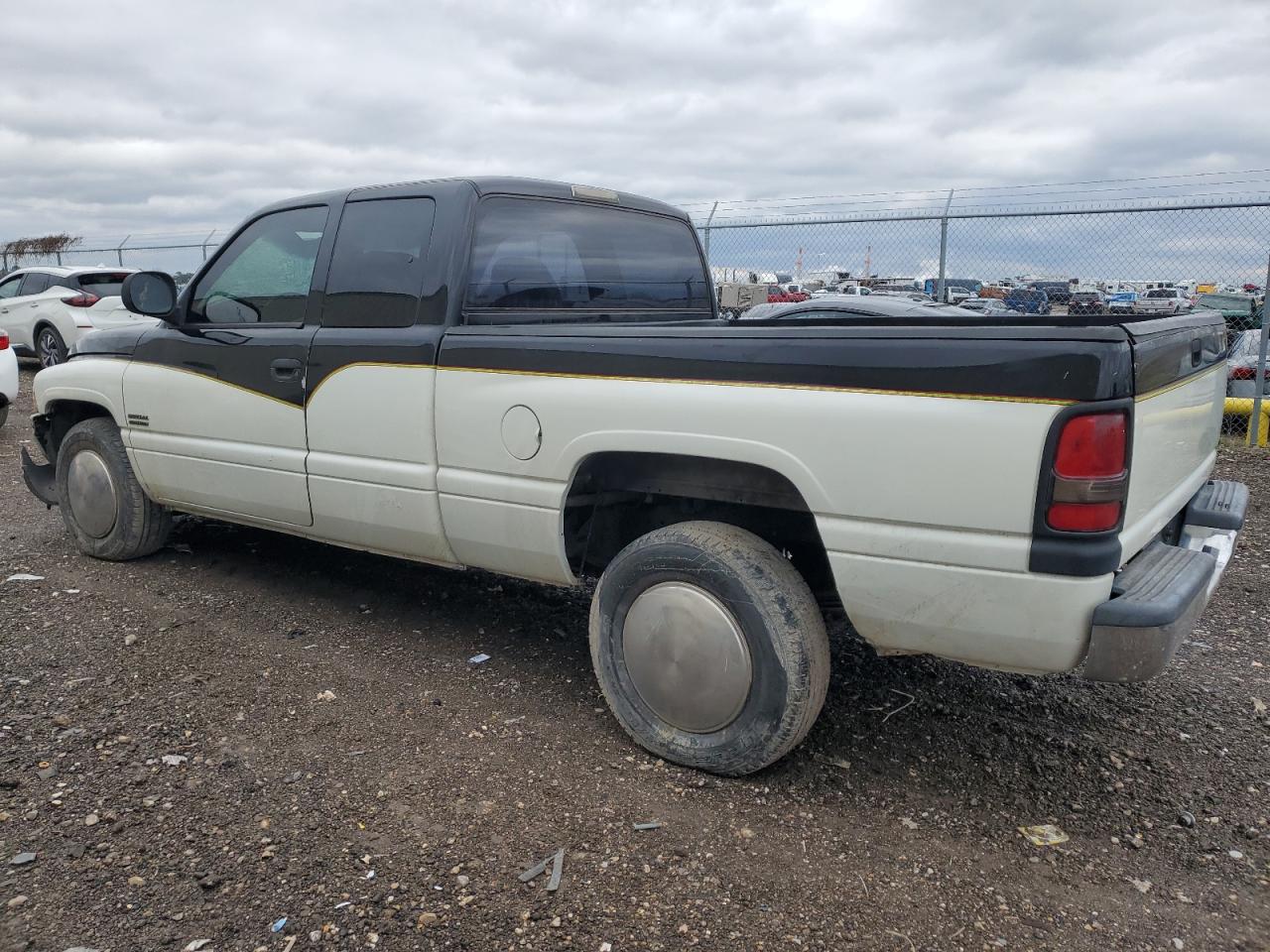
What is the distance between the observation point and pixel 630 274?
4.53 m

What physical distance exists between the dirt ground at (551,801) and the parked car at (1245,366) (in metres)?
5.97

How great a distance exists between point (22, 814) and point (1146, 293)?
10.8 metres

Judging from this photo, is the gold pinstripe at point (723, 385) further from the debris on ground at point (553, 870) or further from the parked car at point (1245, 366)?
the parked car at point (1245, 366)

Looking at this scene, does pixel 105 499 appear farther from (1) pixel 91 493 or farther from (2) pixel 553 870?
(2) pixel 553 870

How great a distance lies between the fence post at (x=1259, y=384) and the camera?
8.85 metres

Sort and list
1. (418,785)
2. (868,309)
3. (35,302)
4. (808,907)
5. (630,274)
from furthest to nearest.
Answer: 1. (35,302)
2. (868,309)
3. (630,274)
4. (418,785)
5. (808,907)

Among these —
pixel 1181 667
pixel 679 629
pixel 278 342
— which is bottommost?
pixel 1181 667

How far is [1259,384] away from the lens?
29.7ft

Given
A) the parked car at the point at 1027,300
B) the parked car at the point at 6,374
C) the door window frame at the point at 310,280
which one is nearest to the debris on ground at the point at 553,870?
the door window frame at the point at 310,280

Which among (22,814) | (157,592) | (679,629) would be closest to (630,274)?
(679,629)

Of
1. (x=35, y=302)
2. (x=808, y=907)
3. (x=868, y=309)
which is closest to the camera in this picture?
(x=808, y=907)

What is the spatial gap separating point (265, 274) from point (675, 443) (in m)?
2.41

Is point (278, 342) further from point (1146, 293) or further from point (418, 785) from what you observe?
point (1146, 293)

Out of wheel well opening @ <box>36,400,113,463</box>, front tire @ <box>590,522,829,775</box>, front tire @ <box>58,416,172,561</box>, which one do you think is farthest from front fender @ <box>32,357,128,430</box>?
front tire @ <box>590,522,829,775</box>
